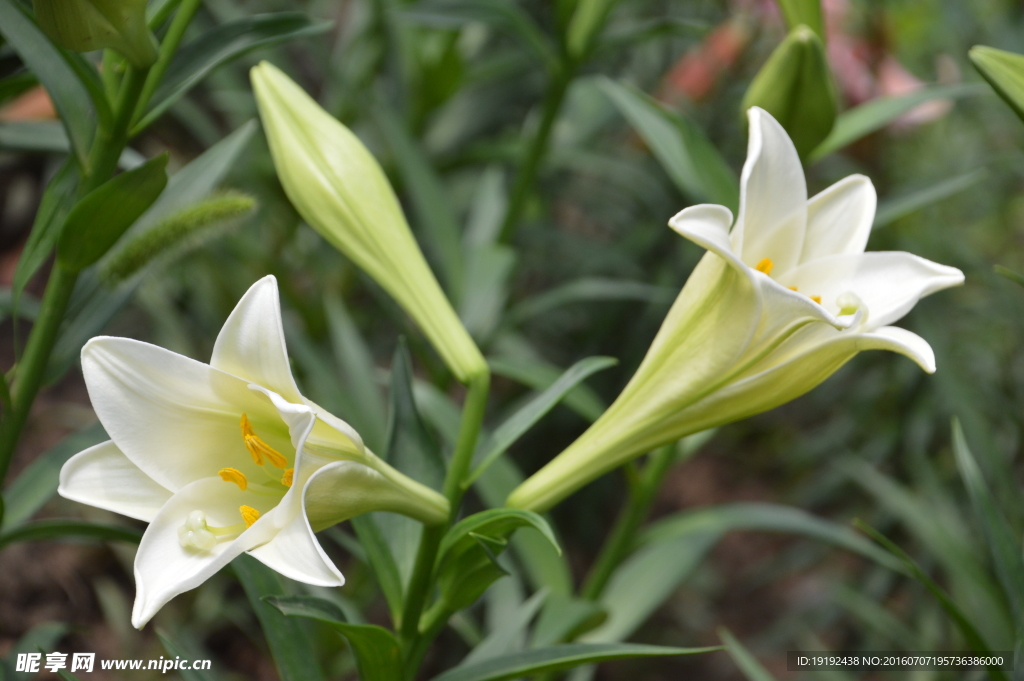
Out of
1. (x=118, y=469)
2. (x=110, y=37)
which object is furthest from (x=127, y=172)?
(x=118, y=469)

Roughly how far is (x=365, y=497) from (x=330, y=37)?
5.51ft

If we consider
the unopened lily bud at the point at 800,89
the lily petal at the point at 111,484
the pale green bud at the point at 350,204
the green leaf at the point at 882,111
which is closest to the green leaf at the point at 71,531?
the lily petal at the point at 111,484

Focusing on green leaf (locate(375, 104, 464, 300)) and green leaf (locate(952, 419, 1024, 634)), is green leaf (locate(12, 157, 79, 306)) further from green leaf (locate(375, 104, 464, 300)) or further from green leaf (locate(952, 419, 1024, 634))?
green leaf (locate(952, 419, 1024, 634))

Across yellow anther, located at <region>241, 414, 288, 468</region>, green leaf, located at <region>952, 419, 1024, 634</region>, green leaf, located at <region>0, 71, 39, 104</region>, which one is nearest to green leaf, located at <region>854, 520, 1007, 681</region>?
green leaf, located at <region>952, 419, 1024, 634</region>

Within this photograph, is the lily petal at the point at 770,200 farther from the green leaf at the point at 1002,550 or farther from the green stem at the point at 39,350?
the green stem at the point at 39,350

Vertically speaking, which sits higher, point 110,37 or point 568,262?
point 110,37

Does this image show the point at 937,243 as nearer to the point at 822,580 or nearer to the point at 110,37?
the point at 822,580

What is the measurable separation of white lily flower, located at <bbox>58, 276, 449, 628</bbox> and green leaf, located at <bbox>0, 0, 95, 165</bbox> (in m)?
0.19

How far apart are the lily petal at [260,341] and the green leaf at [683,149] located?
0.42 m

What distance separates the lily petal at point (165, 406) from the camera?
389 mm

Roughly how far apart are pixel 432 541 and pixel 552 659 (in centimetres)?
10

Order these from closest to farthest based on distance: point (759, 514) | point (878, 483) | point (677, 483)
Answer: point (759, 514)
point (878, 483)
point (677, 483)

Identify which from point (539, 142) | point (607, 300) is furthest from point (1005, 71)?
point (607, 300)

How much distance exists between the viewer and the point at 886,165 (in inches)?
53.5
